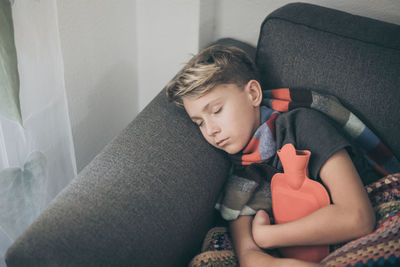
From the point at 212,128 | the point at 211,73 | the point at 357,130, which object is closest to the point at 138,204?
the point at 212,128

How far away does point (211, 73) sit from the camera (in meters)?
0.97

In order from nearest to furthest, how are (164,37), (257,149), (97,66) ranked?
1. (257,149)
2. (97,66)
3. (164,37)

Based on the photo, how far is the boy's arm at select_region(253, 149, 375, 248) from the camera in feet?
2.60

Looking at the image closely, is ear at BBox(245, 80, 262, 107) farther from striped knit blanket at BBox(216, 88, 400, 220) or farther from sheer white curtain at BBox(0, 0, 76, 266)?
sheer white curtain at BBox(0, 0, 76, 266)

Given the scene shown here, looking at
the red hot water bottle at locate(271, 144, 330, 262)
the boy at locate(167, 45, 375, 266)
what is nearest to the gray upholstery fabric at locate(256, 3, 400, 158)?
the boy at locate(167, 45, 375, 266)

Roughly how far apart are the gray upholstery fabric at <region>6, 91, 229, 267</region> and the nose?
0.13 ft

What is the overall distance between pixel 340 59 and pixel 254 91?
0.25 meters

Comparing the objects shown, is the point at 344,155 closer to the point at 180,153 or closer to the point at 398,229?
the point at 398,229

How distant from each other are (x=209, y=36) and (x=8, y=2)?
0.85 m

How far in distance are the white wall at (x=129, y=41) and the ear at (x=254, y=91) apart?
0.44m

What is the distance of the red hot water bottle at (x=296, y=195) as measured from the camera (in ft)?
2.82

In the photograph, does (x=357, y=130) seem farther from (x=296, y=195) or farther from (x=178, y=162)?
(x=178, y=162)

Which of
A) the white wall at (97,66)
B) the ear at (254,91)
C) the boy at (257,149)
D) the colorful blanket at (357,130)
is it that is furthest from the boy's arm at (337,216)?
the white wall at (97,66)

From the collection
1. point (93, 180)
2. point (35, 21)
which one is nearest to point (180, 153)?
point (93, 180)
